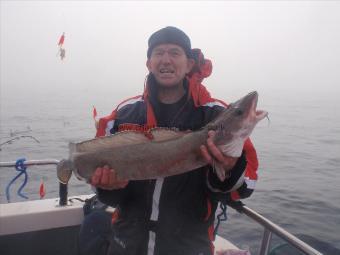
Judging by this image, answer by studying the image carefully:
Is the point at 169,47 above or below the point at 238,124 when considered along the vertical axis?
above

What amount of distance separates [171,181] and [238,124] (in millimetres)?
858

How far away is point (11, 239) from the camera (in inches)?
193

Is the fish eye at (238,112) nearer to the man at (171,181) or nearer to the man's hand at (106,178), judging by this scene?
the man at (171,181)

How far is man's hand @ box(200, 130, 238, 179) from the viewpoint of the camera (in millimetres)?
3016

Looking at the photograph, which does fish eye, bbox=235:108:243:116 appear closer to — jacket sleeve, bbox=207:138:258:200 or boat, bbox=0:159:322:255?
jacket sleeve, bbox=207:138:258:200

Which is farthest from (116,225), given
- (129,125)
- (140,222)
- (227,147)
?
(227,147)

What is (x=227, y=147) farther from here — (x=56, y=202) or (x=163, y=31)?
(x=56, y=202)

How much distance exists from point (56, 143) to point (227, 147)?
22.2 m

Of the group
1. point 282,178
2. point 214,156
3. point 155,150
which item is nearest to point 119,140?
point 155,150

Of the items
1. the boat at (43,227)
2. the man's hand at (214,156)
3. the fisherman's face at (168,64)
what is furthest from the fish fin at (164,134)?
the boat at (43,227)

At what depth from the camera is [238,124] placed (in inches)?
119

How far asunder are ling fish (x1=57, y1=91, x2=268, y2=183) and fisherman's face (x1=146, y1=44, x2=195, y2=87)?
2.24ft

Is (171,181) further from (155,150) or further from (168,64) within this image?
(168,64)

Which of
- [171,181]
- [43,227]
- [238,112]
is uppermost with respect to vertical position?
[238,112]
